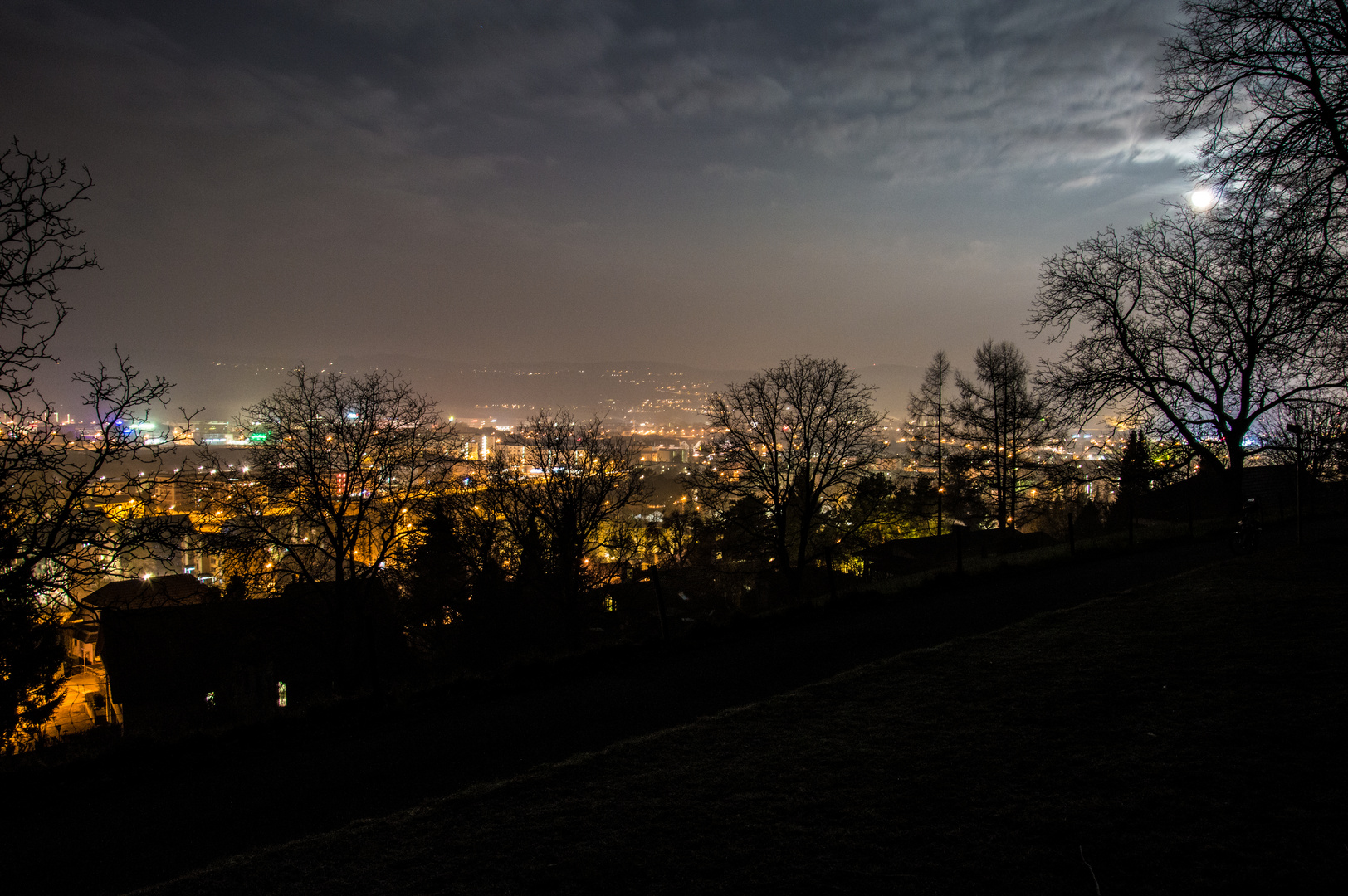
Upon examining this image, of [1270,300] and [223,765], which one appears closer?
[223,765]

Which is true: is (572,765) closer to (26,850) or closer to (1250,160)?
(26,850)

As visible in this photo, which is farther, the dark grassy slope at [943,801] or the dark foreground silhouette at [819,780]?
the dark foreground silhouette at [819,780]

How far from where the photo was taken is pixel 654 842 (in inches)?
142

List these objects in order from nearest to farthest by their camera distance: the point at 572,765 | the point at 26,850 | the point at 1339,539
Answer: the point at 26,850 < the point at 572,765 < the point at 1339,539

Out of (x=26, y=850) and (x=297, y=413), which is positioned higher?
(x=297, y=413)

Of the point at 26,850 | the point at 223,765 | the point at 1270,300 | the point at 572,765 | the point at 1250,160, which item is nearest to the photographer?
the point at 26,850

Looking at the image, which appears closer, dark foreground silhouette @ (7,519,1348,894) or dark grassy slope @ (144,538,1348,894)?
dark grassy slope @ (144,538,1348,894)

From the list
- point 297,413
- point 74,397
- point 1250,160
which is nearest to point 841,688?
point 1250,160

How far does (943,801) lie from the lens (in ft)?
12.4

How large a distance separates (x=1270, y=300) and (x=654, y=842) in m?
9.95

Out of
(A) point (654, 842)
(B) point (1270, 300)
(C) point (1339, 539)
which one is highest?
(B) point (1270, 300)

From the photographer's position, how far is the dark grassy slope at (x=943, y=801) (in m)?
3.11

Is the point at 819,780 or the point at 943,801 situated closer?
the point at 943,801

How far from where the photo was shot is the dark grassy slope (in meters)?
3.11
